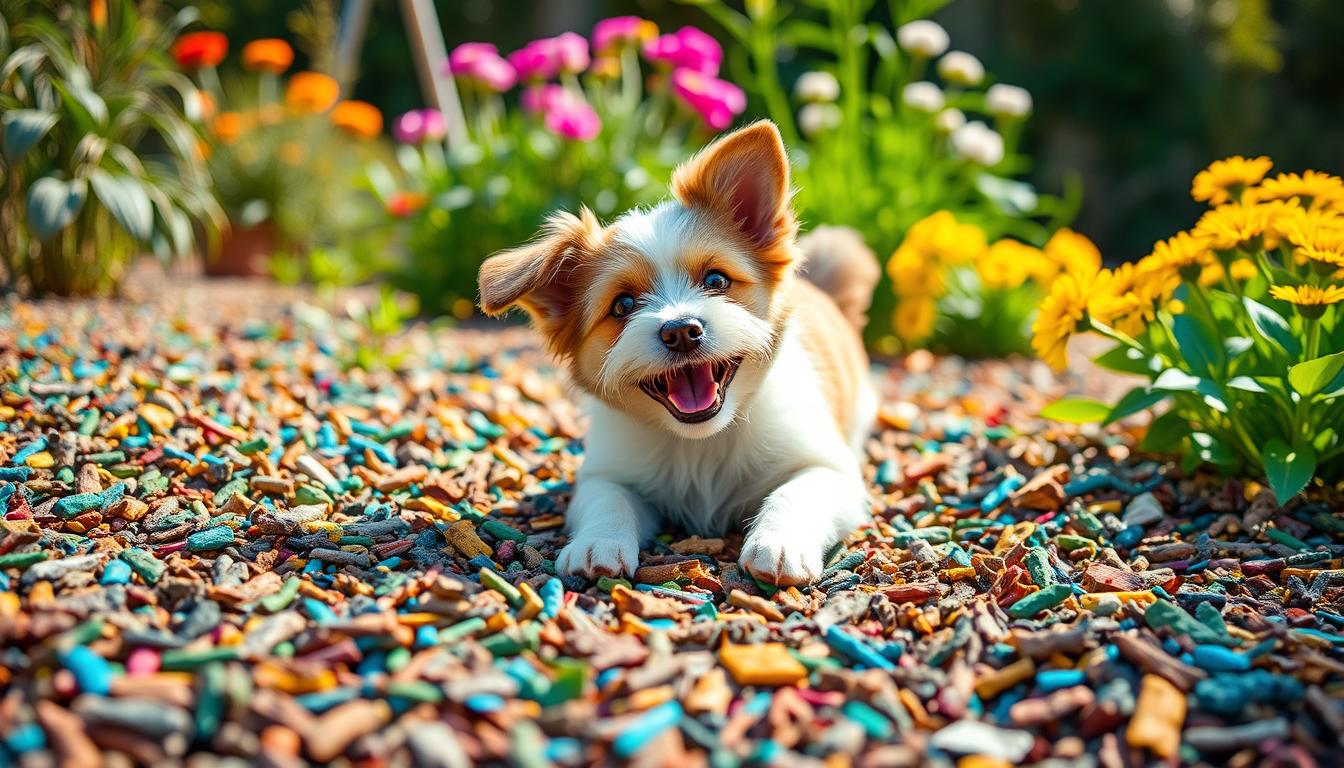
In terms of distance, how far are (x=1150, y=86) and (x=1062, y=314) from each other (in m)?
12.2

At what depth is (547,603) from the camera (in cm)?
263

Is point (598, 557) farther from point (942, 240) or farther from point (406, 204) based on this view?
point (406, 204)

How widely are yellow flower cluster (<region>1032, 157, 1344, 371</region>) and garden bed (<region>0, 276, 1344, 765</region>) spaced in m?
0.69

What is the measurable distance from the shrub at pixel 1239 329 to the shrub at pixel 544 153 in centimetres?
367

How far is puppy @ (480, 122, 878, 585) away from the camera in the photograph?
297cm

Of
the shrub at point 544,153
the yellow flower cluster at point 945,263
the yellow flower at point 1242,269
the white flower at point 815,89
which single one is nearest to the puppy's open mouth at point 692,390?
the yellow flower at point 1242,269

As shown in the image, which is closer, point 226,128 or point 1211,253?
point 1211,253

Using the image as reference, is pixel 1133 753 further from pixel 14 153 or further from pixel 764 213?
pixel 14 153

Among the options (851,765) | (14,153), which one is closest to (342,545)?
(851,765)

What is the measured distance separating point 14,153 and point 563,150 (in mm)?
3467

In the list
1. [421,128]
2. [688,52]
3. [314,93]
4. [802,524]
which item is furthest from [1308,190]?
[314,93]

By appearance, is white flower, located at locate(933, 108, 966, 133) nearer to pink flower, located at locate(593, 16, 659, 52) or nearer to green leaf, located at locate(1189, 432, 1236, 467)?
pink flower, located at locate(593, 16, 659, 52)

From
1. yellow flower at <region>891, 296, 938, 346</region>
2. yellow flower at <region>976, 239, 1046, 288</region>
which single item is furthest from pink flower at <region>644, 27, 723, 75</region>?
yellow flower at <region>976, 239, 1046, 288</region>

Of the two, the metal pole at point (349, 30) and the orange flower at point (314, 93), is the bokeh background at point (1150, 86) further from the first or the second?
the orange flower at point (314, 93)
